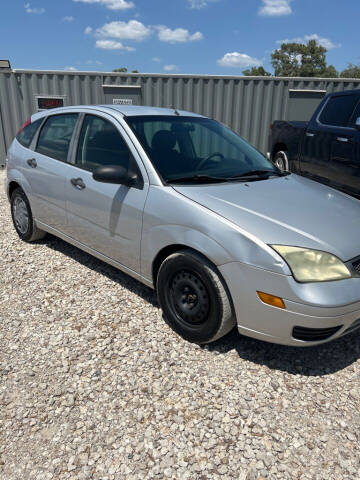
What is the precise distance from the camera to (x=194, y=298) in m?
2.72

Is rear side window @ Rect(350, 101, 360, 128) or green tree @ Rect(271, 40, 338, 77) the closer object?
rear side window @ Rect(350, 101, 360, 128)

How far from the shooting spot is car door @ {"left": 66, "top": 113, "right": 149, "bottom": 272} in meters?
2.99

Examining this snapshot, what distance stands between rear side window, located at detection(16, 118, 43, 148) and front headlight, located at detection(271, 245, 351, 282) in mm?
3363

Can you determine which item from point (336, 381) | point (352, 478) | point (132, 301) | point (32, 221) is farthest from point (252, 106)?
point (352, 478)

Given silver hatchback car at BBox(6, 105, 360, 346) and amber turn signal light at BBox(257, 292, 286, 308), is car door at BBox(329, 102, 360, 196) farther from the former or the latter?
amber turn signal light at BBox(257, 292, 286, 308)

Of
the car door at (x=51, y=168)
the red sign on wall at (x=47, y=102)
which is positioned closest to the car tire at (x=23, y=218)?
the car door at (x=51, y=168)

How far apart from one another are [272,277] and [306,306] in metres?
0.26

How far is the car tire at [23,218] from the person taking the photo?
14.8ft

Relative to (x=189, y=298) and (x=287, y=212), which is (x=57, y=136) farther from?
(x=287, y=212)

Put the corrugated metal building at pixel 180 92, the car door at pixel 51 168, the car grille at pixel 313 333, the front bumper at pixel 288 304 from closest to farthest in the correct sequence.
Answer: the front bumper at pixel 288 304, the car grille at pixel 313 333, the car door at pixel 51 168, the corrugated metal building at pixel 180 92

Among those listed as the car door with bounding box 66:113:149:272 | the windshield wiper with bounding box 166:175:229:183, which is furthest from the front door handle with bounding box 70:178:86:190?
the windshield wiper with bounding box 166:175:229:183

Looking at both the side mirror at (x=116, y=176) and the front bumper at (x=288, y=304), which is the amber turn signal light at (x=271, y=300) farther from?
the side mirror at (x=116, y=176)

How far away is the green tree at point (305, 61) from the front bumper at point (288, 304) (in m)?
68.5

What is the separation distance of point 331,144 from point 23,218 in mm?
4310
